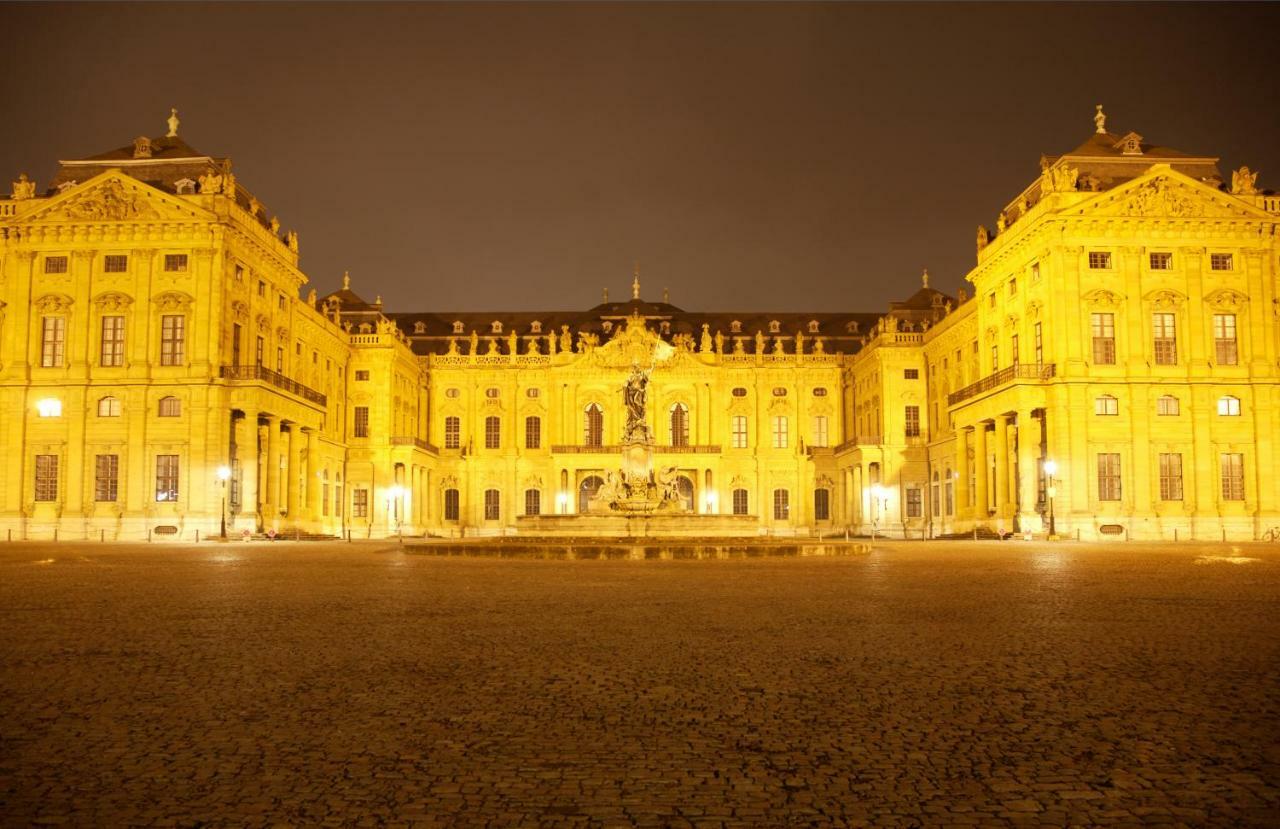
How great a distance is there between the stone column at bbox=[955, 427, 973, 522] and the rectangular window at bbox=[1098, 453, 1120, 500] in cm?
849

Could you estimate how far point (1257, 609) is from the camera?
1183 centimetres

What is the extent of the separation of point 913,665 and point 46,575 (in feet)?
52.8

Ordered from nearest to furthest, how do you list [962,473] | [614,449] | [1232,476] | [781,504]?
[1232,476], [962,473], [614,449], [781,504]

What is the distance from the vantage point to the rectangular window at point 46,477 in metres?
42.1

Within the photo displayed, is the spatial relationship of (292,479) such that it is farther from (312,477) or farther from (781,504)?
(781,504)

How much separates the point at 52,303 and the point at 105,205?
4668 mm

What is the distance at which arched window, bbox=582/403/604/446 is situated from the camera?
72562 mm

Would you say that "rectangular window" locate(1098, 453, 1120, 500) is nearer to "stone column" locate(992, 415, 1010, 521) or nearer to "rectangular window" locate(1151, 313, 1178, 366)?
"stone column" locate(992, 415, 1010, 521)

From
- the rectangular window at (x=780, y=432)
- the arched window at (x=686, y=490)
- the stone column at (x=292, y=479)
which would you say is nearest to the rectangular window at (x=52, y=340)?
the stone column at (x=292, y=479)

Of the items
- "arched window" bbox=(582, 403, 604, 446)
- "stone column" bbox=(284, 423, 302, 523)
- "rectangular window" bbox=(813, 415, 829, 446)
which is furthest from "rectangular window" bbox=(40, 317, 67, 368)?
"rectangular window" bbox=(813, 415, 829, 446)

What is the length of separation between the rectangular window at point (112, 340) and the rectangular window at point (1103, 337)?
133 ft

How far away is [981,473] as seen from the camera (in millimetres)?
47250

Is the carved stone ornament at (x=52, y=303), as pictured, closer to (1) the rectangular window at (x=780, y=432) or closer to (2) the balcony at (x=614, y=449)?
(2) the balcony at (x=614, y=449)

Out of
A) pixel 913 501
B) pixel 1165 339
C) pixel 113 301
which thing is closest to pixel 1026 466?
pixel 1165 339
